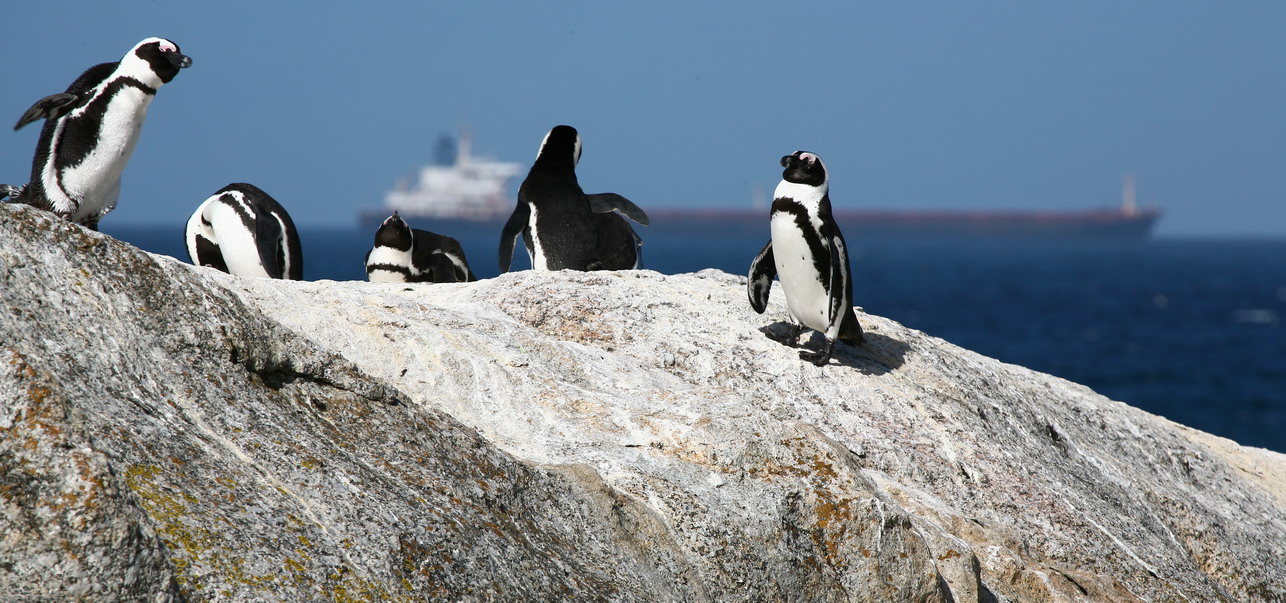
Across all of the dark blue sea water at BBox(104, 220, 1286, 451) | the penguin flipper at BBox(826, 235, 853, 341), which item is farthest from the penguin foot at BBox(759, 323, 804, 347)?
the dark blue sea water at BBox(104, 220, 1286, 451)

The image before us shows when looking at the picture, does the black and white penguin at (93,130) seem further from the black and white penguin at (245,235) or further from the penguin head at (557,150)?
the penguin head at (557,150)

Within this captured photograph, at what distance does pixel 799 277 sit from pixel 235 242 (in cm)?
417

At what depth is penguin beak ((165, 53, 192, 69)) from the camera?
239 inches

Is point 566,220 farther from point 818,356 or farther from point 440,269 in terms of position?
point 818,356

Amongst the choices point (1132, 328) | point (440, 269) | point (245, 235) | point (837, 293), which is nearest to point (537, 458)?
point (837, 293)

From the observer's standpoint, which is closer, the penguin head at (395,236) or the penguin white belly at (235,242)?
the penguin white belly at (235,242)

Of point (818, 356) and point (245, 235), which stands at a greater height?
point (245, 235)

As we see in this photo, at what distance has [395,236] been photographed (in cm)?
879

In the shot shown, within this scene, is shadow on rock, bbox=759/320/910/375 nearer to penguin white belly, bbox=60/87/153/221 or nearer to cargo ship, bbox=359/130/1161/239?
penguin white belly, bbox=60/87/153/221

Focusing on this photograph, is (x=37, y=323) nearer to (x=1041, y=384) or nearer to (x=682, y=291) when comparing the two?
(x=682, y=291)

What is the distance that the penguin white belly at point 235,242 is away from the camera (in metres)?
8.05

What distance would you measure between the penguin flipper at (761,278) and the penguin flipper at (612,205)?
2777 mm

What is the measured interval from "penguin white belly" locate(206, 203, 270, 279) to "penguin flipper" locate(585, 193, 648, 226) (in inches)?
103

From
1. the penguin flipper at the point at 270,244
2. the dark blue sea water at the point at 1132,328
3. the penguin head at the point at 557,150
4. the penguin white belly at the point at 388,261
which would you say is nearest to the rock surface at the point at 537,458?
the penguin flipper at the point at 270,244
